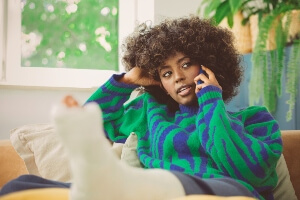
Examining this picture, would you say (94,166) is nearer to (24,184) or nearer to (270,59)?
(24,184)

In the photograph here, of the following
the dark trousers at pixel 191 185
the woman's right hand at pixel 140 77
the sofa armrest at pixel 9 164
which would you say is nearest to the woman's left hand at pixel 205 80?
the woman's right hand at pixel 140 77

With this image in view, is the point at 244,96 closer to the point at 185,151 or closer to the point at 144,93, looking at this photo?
the point at 144,93

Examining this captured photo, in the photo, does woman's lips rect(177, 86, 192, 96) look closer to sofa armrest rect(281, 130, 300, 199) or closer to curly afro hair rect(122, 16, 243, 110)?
curly afro hair rect(122, 16, 243, 110)

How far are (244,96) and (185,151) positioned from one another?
1.24 m

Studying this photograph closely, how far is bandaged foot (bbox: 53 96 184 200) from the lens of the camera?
478 millimetres

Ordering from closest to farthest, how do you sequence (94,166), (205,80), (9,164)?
(94,166) → (205,80) → (9,164)

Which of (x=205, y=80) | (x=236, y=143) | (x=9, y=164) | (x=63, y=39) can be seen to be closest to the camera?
(x=236, y=143)

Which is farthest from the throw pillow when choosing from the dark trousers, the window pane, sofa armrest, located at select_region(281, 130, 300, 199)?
the window pane

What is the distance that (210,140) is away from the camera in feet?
3.36

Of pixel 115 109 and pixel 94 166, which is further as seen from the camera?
pixel 115 109

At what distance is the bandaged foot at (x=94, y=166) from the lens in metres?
0.48

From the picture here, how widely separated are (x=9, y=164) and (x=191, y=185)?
986mm

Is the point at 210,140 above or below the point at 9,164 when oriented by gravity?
above

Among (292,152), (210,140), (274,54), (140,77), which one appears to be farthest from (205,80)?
(274,54)
